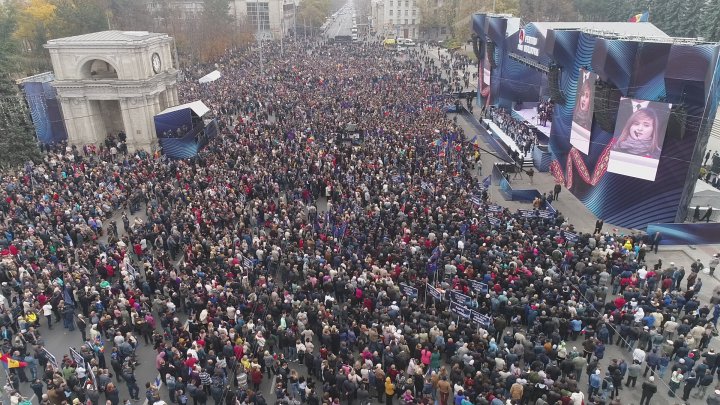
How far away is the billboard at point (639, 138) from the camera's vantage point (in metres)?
21.9

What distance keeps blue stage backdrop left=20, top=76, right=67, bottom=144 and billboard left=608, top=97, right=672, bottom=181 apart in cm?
3266

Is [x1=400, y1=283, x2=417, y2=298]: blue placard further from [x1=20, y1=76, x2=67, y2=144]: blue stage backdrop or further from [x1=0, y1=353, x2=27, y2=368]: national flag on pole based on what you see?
[x1=20, y1=76, x2=67, y2=144]: blue stage backdrop

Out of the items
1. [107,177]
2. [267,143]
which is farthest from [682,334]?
[107,177]

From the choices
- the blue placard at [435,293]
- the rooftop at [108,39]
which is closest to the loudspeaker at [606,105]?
the blue placard at [435,293]

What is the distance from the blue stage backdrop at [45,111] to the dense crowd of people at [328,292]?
6914 millimetres

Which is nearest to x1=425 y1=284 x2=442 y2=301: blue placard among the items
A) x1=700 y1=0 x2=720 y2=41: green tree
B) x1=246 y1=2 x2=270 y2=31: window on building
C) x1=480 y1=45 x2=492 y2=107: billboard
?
x1=480 y1=45 x2=492 y2=107: billboard

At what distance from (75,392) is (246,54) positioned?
212 feet

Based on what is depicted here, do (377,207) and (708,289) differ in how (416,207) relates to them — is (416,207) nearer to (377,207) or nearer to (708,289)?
(377,207)

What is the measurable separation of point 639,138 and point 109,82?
96.4 feet

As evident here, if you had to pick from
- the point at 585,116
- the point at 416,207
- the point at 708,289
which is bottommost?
the point at 708,289

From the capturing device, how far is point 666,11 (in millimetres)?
64250

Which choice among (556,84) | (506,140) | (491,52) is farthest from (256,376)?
(491,52)

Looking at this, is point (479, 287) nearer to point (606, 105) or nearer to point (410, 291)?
point (410, 291)

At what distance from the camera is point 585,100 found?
85.9ft
